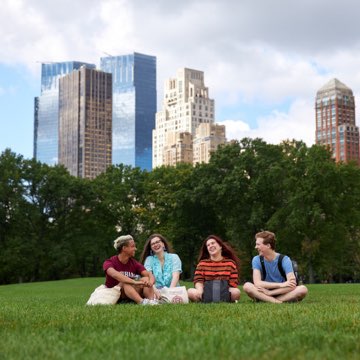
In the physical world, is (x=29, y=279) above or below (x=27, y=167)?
below

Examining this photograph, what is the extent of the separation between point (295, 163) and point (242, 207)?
5.51 m

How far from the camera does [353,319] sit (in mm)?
7438

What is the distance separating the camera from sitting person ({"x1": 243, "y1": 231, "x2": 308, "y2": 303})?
41.1ft

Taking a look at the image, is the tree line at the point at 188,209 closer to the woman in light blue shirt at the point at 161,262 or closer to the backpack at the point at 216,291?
the woman in light blue shirt at the point at 161,262

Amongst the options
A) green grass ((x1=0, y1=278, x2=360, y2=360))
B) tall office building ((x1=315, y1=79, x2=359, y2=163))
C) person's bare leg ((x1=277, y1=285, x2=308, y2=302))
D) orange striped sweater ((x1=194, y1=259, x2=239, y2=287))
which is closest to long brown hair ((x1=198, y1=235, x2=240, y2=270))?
orange striped sweater ((x1=194, y1=259, x2=239, y2=287))

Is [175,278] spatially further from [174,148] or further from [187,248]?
[174,148]

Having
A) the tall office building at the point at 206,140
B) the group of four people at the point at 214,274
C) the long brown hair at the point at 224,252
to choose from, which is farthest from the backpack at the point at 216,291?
the tall office building at the point at 206,140

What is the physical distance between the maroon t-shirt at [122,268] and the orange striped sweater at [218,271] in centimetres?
127


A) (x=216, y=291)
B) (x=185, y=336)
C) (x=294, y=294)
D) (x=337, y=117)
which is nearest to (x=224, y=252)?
(x=216, y=291)

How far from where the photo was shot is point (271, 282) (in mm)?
12812

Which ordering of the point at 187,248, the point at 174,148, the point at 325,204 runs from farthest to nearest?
the point at 174,148 → the point at 187,248 → the point at 325,204

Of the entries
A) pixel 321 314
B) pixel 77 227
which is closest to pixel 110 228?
pixel 77 227

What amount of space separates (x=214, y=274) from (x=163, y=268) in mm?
1350

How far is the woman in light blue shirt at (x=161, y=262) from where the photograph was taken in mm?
13867
